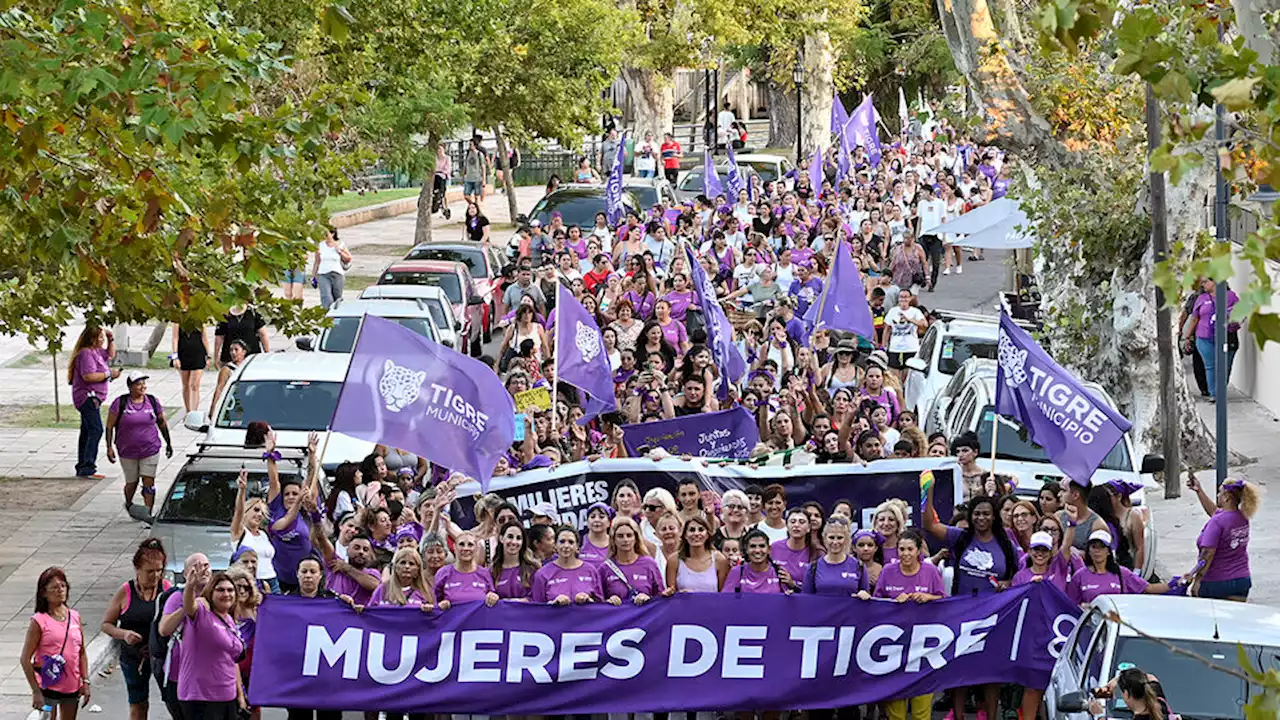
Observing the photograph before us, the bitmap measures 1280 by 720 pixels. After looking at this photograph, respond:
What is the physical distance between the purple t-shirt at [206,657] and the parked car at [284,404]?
20.8 ft

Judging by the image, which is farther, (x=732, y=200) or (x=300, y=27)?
(x=732, y=200)

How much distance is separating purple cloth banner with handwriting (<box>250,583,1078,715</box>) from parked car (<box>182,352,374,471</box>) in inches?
243

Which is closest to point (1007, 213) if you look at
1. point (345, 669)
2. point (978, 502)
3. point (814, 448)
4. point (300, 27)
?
point (300, 27)

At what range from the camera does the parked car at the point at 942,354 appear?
20.5 metres

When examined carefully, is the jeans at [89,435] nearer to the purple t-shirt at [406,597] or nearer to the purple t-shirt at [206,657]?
the purple t-shirt at [406,597]

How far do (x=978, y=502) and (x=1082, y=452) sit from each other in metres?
1.46

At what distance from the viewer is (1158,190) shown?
19047 millimetres

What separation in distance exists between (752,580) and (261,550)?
333cm

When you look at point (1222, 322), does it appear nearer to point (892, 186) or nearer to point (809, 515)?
point (809, 515)

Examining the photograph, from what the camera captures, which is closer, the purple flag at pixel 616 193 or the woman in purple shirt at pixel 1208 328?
the woman in purple shirt at pixel 1208 328

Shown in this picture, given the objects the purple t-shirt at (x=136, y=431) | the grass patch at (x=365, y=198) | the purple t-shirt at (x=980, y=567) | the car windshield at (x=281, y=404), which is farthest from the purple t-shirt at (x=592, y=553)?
the grass patch at (x=365, y=198)

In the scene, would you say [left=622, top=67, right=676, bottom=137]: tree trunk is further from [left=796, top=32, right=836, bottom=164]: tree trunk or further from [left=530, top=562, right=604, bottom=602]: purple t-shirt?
[left=530, top=562, right=604, bottom=602]: purple t-shirt

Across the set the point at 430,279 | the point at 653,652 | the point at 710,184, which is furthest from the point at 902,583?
the point at 710,184

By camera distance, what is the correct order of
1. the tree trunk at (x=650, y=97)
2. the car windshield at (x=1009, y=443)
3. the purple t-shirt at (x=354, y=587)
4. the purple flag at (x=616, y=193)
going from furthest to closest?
the tree trunk at (x=650, y=97)
the purple flag at (x=616, y=193)
the car windshield at (x=1009, y=443)
the purple t-shirt at (x=354, y=587)
